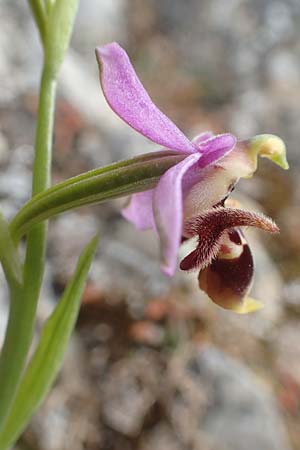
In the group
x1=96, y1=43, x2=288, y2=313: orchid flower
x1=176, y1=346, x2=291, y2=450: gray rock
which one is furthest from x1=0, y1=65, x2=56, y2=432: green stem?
x1=176, y1=346, x2=291, y2=450: gray rock

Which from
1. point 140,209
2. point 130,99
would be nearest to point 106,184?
point 130,99

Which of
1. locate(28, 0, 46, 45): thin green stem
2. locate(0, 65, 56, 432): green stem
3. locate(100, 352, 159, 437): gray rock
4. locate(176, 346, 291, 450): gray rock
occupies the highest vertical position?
locate(28, 0, 46, 45): thin green stem

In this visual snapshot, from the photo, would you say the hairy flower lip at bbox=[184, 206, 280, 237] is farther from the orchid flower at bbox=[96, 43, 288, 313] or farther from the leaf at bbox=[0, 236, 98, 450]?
the leaf at bbox=[0, 236, 98, 450]

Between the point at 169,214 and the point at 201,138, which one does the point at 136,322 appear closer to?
the point at 201,138

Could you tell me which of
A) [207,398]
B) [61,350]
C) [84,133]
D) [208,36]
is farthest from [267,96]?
[61,350]

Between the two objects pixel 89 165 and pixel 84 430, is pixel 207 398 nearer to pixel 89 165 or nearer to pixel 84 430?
pixel 84 430

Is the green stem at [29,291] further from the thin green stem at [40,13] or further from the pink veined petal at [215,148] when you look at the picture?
the pink veined petal at [215,148]
